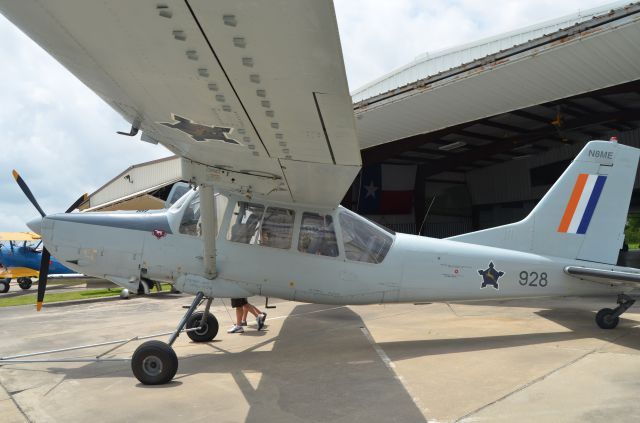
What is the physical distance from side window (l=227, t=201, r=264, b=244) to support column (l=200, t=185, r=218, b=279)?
0.57 m

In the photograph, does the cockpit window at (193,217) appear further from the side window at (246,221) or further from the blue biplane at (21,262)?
the blue biplane at (21,262)

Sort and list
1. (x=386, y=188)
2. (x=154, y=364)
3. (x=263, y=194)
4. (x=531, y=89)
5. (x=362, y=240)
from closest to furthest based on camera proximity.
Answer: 1. (x=154, y=364)
2. (x=263, y=194)
3. (x=362, y=240)
4. (x=531, y=89)
5. (x=386, y=188)

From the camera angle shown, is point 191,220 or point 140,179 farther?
point 140,179

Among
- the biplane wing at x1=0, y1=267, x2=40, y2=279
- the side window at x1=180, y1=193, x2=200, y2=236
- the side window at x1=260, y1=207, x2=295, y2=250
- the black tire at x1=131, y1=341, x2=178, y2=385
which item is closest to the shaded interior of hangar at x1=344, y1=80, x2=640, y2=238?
the side window at x1=260, y1=207, x2=295, y2=250

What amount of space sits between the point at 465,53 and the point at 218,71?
83.7 feet

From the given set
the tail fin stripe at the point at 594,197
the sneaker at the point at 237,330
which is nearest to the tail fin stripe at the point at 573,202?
the tail fin stripe at the point at 594,197

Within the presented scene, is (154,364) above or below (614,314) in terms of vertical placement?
below

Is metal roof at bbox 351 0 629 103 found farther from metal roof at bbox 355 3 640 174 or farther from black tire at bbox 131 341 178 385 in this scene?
black tire at bbox 131 341 178 385

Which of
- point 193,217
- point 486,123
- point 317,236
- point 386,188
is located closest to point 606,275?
point 317,236

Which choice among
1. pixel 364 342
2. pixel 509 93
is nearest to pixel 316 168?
pixel 364 342

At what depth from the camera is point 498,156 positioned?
30859 mm

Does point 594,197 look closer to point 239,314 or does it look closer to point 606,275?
point 606,275

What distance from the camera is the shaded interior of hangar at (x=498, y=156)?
20.4m

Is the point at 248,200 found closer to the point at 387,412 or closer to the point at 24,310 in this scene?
the point at 387,412
